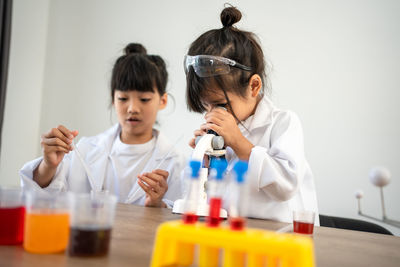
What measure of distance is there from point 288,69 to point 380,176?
834 millimetres

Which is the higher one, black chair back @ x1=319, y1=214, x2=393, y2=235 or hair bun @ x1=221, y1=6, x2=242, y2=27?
hair bun @ x1=221, y1=6, x2=242, y2=27

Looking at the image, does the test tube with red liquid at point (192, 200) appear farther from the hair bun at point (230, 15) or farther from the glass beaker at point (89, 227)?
the hair bun at point (230, 15)

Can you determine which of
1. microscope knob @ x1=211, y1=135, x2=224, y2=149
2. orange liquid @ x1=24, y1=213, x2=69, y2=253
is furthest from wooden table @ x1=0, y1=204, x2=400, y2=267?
microscope knob @ x1=211, y1=135, x2=224, y2=149

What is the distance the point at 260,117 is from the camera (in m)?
1.22

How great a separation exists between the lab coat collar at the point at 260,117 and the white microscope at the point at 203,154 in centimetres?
19

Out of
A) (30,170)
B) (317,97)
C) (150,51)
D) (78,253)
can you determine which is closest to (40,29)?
(150,51)

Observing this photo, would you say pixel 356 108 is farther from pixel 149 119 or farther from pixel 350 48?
pixel 149 119

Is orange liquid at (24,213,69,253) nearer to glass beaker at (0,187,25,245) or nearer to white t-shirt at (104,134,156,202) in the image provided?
glass beaker at (0,187,25,245)

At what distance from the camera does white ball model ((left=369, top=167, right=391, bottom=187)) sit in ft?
6.25

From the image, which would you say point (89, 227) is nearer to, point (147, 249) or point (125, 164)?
point (147, 249)

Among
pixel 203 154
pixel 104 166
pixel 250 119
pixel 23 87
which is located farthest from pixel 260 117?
pixel 23 87

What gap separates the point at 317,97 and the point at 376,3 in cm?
62

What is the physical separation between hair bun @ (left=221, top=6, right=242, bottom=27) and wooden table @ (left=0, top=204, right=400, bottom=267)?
0.72 meters

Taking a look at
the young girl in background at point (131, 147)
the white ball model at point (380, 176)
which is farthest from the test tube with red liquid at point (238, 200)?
the white ball model at point (380, 176)
